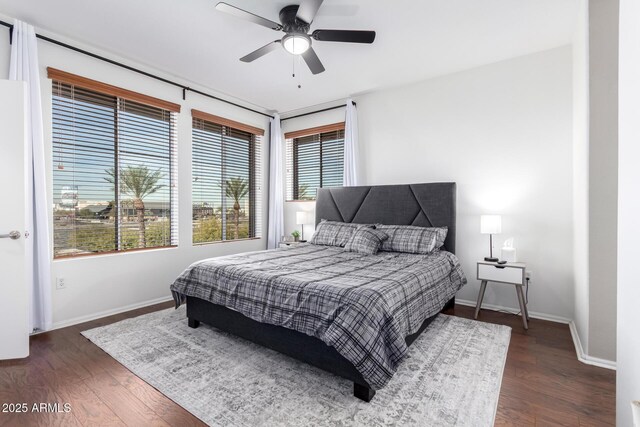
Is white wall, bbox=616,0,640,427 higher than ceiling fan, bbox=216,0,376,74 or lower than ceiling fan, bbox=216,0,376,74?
lower

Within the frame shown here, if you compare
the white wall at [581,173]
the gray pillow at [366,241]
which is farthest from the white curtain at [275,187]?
the white wall at [581,173]

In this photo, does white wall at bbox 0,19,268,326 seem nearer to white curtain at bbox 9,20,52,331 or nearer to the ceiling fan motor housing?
white curtain at bbox 9,20,52,331

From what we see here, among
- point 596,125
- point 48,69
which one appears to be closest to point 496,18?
point 596,125

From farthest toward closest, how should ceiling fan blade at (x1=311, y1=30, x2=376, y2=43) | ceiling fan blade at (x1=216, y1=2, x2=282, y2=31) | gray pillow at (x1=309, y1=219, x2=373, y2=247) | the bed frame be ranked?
gray pillow at (x1=309, y1=219, x2=373, y2=247) < ceiling fan blade at (x1=311, y1=30, x2=376, y2=43) < ceiling fan blade at (x1=216, y1=2, x2=282, y2=31) < the bed frame

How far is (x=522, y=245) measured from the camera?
138 inches

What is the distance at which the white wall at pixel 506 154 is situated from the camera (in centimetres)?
331

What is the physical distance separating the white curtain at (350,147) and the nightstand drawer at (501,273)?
2.08 m

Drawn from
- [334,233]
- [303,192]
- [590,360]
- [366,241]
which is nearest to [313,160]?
[303,192]

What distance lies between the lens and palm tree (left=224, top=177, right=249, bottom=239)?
502cm

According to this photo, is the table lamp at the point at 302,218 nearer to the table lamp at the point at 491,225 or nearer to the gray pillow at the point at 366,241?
the gray pillow at the point at 366,241

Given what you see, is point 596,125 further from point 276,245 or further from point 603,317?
point 276,245

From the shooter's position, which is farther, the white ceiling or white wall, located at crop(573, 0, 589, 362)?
the white ceiling

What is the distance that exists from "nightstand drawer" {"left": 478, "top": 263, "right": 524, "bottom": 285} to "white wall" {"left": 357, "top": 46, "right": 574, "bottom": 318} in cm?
49

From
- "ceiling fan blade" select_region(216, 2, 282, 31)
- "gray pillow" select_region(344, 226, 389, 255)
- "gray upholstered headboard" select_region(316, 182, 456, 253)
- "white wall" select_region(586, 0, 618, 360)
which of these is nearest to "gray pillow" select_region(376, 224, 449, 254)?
"gray pillow" select_region(344, 226, 389, 255)
